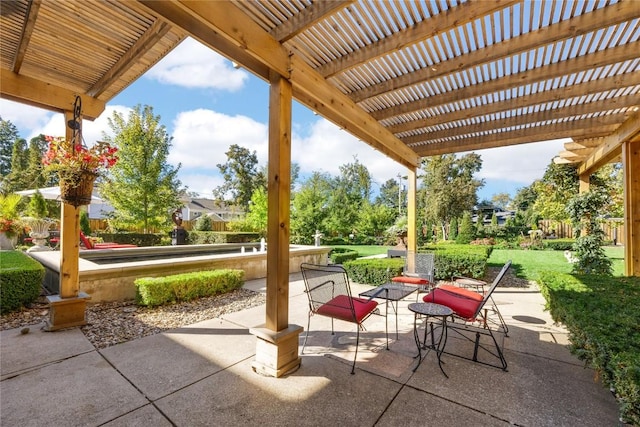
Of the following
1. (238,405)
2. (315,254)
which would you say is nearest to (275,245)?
(238,405)

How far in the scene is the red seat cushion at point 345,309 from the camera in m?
2.63

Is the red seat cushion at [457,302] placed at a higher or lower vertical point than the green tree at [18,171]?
lower

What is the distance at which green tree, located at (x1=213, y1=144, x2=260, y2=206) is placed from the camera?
87.4 feet

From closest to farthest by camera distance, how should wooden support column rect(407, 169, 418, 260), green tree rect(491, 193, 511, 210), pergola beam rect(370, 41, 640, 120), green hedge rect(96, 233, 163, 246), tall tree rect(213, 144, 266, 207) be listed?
pergola beam rect(370, 41, 640, 120), wooden support column rect(407, 169, 418, 260), green hedge rect(96, 233, 163, 246), tall tree rect(213, 144, 266, 207), green tree rect(491, 193, 511, 210)

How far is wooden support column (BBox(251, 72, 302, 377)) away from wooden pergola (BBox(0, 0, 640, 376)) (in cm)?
1

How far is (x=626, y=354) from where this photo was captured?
1.67 m

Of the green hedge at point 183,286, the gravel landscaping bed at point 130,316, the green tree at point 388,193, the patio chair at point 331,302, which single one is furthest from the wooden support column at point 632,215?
the green tree at point 388,193

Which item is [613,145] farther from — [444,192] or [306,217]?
[444,192]

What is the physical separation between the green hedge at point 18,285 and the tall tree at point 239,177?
2251 cm

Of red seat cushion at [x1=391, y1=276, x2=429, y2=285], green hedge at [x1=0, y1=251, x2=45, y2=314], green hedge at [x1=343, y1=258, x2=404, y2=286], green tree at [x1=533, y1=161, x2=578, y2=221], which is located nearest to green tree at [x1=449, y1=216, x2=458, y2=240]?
green tree at [x1=533, y1=161, x2=578, y2=221]

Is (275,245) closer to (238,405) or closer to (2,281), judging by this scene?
(238,405)

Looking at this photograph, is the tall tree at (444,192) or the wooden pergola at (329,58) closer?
the wooden pergola at (329,58)

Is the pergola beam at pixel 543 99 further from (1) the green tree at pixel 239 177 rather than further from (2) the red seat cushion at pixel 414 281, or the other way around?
(1) the green tree at pixel 239 177

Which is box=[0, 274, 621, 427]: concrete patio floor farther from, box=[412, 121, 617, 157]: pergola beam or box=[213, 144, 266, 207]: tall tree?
box=[213, 144, 266, 207]: tall tree
